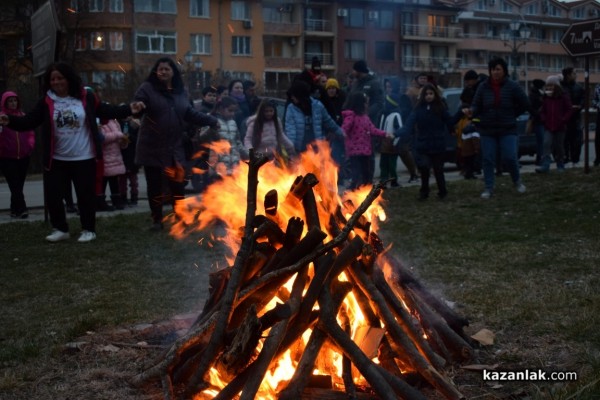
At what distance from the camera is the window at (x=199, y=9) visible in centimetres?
5166

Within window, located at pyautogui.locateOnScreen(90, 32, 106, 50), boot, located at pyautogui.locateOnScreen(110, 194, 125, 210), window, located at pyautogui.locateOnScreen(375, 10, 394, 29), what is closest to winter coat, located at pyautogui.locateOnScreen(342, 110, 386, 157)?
boot, located at pyautogui.locateOnScreen(110, 194, 125, 210)

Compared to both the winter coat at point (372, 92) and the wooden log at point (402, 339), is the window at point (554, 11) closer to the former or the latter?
the winter coat at point (372, 92)

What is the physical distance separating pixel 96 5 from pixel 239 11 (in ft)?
34.1

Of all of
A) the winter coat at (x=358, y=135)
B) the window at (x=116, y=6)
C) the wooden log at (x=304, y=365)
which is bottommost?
the wooden log at (x=304, y=365)

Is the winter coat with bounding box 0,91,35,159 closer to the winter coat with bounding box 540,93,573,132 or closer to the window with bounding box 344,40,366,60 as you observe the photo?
the winter coat with bounding box 540,93,573,132

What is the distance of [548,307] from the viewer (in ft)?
16.9

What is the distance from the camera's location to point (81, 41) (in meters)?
43.9

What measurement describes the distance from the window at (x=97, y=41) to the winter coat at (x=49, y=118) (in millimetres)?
40013

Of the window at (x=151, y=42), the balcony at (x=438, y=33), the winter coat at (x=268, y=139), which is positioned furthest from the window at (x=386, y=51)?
the winter coat at (x=268, y=139)

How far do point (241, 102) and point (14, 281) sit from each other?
304 inches

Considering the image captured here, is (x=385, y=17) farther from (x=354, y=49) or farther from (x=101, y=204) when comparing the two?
(x=354, y=49)

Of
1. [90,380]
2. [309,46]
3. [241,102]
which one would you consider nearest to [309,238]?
[90,380]

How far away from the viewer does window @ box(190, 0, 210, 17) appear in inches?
2034

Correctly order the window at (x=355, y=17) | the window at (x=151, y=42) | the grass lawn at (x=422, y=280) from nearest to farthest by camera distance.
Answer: the grass lawn at (x=422, y=280)
the window at (x=355, y=17)
the window at (x=151, y=42)
